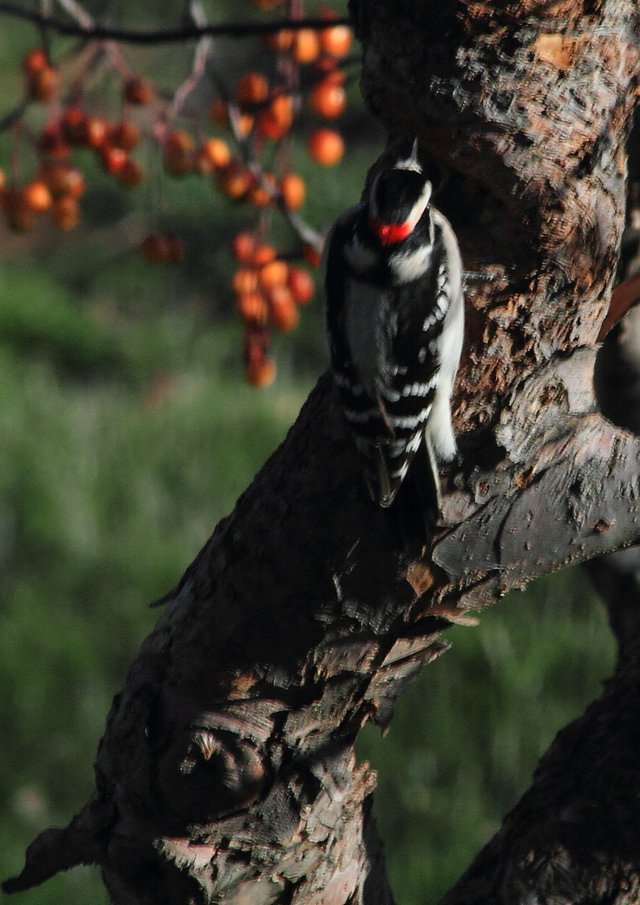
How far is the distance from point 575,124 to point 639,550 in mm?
1360

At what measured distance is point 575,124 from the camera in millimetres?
2162

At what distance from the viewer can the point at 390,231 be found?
2.59 m

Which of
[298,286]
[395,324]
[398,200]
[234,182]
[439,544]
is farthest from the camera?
[298,286]

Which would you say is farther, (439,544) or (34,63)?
(34,63)

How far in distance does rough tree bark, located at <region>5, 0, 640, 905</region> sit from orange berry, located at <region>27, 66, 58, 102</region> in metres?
1.55

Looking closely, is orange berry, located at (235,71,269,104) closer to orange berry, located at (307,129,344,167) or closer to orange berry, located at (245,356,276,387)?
orange berry, located at (307,129,344,167)

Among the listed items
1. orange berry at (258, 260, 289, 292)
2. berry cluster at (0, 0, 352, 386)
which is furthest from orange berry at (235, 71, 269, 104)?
orange berry at (258, 260, 289, 292)

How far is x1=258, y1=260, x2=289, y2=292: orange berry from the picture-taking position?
3.71m

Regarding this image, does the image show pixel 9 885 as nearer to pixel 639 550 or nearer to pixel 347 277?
pixel 347 277

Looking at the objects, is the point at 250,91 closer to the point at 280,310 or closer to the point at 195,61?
the point at 195,61

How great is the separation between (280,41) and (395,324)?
1335 mm

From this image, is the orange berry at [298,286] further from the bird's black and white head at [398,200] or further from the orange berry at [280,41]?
the bird's black and white head at [398,200]

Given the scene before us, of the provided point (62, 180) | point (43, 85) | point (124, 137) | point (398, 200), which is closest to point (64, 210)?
point (62, 180)

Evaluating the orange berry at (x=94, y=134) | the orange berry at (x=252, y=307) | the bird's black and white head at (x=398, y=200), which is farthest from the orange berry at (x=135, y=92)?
the bird's black and white head at (x=398, y=200)
